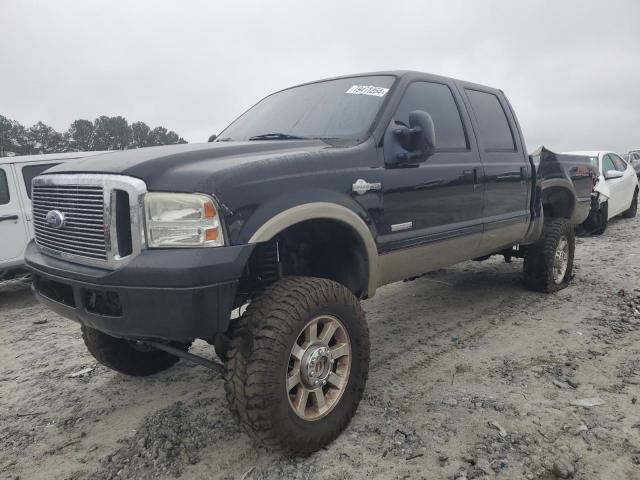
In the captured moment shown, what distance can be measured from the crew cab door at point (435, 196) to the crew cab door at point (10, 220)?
5.19m

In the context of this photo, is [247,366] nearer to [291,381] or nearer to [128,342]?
[291,381]

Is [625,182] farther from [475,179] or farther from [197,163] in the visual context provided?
[197,163]

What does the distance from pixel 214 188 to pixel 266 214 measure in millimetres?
266

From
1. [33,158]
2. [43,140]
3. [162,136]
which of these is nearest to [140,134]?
[162,136]

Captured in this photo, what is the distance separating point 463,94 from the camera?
3834mm

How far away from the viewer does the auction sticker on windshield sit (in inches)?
124

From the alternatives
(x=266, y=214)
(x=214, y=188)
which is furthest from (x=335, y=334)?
(x=214, y=188)

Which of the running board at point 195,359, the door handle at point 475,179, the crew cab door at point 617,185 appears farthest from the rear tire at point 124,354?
the crew cab door at point 617,185

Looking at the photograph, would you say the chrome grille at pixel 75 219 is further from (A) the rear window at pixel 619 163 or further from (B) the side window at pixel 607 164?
(A) the rear window at pixel 619 163

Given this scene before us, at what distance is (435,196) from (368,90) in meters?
0.82

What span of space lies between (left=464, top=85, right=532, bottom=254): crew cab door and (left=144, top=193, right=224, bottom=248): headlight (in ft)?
7.88

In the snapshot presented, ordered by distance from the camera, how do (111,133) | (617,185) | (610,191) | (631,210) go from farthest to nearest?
(111,133) → (631,210) → (617,185) → (610,191)

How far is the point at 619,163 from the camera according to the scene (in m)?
9.84

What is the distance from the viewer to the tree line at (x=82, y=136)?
33.5m
